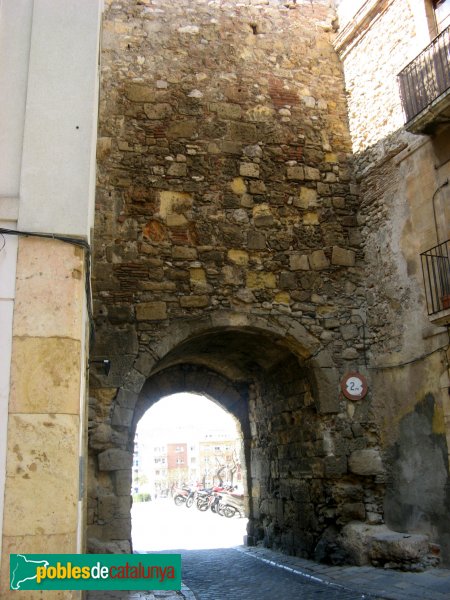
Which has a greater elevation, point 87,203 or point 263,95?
point 263,95

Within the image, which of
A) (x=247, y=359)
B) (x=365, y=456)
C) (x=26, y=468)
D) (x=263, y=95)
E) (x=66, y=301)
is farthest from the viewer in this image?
(x=247, y=359)

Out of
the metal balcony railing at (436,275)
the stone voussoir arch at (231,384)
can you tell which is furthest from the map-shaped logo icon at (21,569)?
the metal balcony railing at (436,275)

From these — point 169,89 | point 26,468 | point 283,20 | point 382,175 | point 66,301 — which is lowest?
point 26,468

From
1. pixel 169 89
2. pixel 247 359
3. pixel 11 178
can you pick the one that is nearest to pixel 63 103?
pixel 11 178

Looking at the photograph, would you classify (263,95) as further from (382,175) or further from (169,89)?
(382,175)

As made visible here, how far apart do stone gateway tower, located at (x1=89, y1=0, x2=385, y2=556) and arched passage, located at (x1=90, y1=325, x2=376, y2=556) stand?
0.03 metres

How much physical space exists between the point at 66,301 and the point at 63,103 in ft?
4.53

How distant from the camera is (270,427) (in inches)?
358

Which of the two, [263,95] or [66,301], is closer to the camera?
[66,301]

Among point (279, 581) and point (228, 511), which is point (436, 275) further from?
point (228, 511)

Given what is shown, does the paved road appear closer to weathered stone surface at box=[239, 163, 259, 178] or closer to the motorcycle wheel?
weathered stone surface at box=[239, 163, 259, 178]

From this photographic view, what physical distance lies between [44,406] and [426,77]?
5.45m

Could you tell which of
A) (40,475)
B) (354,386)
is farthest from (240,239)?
(40,475)

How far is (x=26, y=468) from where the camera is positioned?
346 cm
